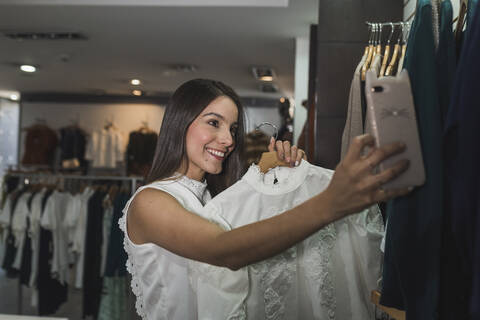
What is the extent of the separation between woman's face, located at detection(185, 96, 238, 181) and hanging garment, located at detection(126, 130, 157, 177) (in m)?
5.34

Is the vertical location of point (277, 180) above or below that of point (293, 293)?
above

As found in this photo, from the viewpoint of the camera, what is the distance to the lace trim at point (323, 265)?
124 centimetres

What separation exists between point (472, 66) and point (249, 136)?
12.7ft

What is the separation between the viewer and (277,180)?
132 cm

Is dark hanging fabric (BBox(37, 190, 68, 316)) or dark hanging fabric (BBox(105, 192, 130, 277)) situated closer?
dark hanging fabric (BBox(105, 192, 130, 277))

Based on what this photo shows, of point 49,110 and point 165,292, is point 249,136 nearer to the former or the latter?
point 165,292

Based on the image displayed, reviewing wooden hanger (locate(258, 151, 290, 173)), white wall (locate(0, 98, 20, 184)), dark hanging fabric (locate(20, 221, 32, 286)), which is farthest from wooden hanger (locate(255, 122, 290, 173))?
white wall (locate(0, 98, 20, 184))

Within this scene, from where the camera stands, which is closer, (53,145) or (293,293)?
(293,293)

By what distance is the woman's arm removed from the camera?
72cm

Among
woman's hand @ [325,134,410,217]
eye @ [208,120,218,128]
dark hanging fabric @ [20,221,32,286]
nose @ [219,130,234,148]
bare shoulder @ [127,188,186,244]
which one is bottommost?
dark hanging fabric @ [20,221,32,286]

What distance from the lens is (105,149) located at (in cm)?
714

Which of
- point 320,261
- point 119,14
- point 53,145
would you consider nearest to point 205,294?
point 320,261

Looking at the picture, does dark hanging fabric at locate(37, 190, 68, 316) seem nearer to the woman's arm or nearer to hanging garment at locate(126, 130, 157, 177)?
hanging garment at locate(126, 130, 157, 177)

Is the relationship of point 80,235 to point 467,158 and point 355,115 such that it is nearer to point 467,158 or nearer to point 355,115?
point 355,115
